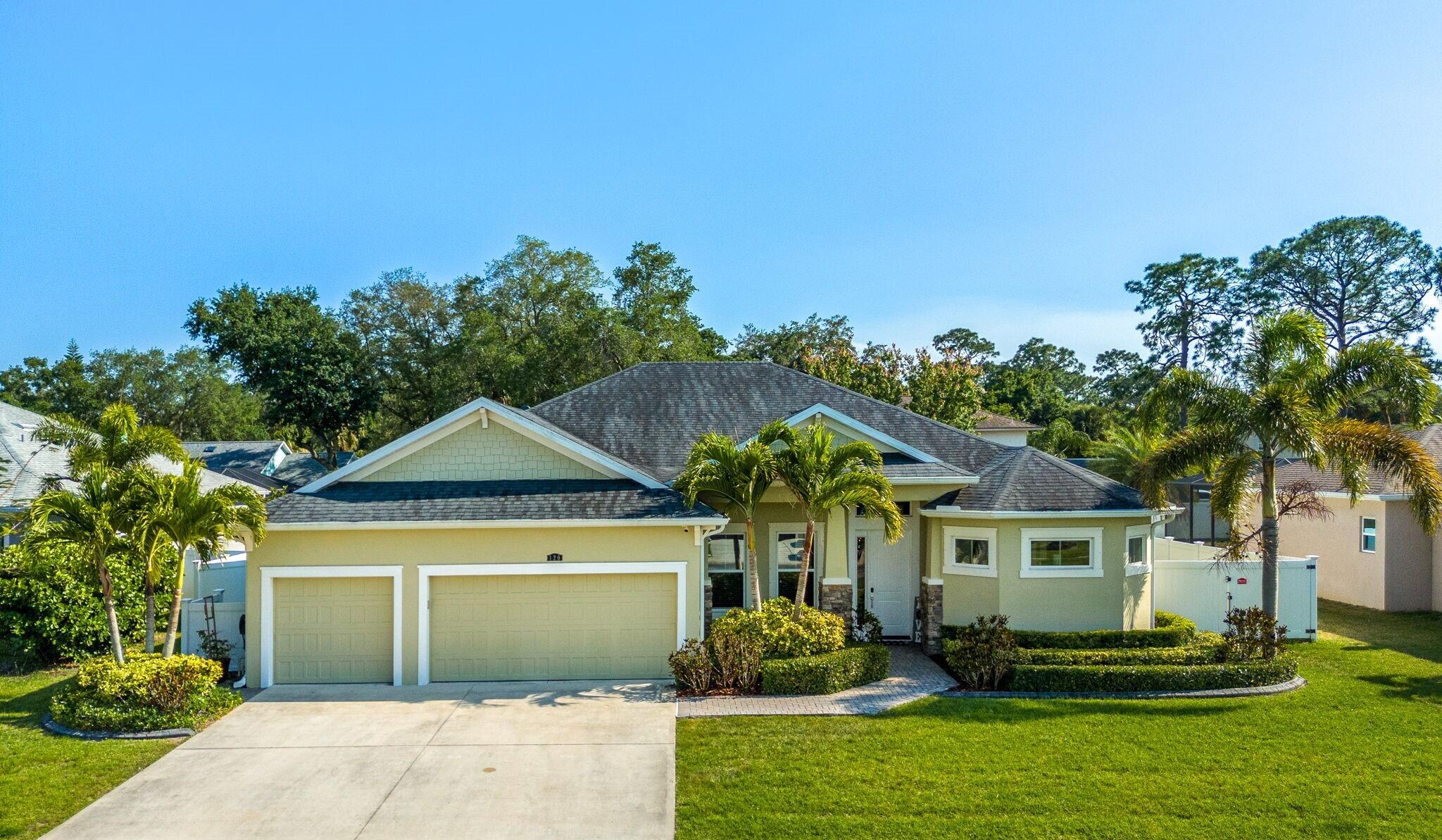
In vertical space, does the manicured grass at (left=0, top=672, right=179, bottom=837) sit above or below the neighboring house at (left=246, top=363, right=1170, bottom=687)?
below

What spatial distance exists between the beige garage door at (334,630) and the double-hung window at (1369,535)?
20800mm

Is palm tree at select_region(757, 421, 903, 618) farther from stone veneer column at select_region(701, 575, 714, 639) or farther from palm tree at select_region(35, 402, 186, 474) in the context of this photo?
palm tree at select_region(35, 402, 186, 474)

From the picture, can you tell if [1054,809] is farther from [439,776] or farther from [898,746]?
[439,776]

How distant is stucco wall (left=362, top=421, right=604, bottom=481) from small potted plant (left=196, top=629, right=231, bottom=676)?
3.47 metres

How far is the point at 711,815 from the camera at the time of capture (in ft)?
26.8

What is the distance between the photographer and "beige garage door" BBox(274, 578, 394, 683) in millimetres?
13227

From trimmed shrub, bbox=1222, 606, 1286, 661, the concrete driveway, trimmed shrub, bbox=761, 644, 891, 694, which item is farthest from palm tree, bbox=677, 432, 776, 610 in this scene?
trimmed shrub, bbox=1222, 606, 1286, 661

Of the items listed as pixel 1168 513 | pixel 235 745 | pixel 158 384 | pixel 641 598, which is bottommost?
pixel 235 745

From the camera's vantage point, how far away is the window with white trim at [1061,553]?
14.4 metres

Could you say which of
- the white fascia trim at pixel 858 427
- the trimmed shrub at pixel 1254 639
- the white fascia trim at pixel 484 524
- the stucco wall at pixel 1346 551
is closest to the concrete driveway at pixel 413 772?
the white fascia trim at pixel 484 524

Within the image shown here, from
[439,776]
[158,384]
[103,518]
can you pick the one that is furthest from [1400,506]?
[158,384]

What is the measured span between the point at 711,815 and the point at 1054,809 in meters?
3.32

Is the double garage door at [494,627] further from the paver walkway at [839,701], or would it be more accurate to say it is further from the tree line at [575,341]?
the tree line at [575,341]

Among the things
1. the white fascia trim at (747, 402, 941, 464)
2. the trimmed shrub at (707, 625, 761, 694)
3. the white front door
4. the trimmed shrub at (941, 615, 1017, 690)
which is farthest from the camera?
the white front door
